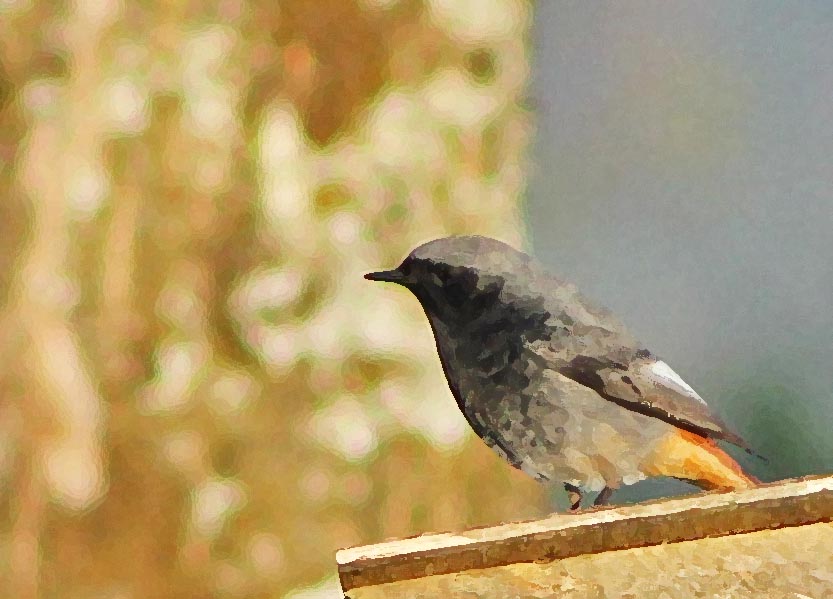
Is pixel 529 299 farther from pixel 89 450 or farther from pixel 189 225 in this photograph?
pixel 89 450

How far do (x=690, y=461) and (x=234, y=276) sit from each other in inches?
27.5

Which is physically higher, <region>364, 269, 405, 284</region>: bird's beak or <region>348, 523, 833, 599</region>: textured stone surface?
<region>364, 269, 405, 284</region>: bird's beak

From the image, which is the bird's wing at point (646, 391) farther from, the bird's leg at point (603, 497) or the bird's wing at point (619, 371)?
the bird's leg at point (603, 497)

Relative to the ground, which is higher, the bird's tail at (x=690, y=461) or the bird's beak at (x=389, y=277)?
the bird's beak at (x=389, y=277)

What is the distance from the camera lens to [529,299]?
91 centimetres

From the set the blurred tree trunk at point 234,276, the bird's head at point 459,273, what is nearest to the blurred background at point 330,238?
the blurred tree trunk at point 234,276

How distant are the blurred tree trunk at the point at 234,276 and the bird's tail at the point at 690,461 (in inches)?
11.9

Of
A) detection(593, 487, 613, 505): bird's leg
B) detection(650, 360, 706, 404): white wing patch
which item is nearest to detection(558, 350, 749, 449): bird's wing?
detection(650, 360, 706, 404): white wing patch

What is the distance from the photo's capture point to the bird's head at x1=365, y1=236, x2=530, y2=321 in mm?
914

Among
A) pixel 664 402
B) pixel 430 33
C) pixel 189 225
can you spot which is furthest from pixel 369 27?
pixel 664 402

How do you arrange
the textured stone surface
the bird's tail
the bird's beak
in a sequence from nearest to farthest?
the textured stone surface
the bird's tail
the bird's beak

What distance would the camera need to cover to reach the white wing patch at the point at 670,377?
36.5 inches

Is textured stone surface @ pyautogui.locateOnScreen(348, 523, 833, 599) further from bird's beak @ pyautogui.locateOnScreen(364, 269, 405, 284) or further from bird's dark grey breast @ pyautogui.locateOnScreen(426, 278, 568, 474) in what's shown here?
bird's beak @ pyautogui.locateOnScreen(364, 269, 405, 284)

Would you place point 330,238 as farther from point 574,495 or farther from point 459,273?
point 574,495
